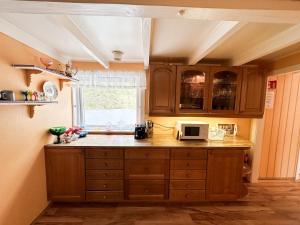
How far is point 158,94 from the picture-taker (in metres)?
2.64

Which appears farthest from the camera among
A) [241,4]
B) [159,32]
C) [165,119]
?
[165,119]

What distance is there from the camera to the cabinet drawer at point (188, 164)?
7.68ft

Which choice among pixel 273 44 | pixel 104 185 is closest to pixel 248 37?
pixel 273 44

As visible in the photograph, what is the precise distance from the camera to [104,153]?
230 centimetres

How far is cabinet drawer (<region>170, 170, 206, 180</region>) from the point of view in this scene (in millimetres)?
2354

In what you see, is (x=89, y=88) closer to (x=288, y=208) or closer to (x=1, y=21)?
(x=1, y=21)

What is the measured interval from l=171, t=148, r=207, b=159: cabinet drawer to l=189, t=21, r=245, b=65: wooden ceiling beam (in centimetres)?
128

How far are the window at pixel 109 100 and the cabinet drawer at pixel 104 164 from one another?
810mm

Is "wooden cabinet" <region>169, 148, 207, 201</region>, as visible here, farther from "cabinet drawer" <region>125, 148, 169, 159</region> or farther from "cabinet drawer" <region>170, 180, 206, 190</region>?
"cabinet drawer" <region>125, 148, 169, 159</region>

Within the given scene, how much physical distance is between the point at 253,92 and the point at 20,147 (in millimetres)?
3232

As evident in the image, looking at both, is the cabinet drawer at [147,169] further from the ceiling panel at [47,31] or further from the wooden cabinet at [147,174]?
the ceiling panel at [47,31]

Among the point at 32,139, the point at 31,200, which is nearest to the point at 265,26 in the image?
the point at 32,139

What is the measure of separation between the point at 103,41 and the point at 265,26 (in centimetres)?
165

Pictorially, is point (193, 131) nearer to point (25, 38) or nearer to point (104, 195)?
point (104, 195)
